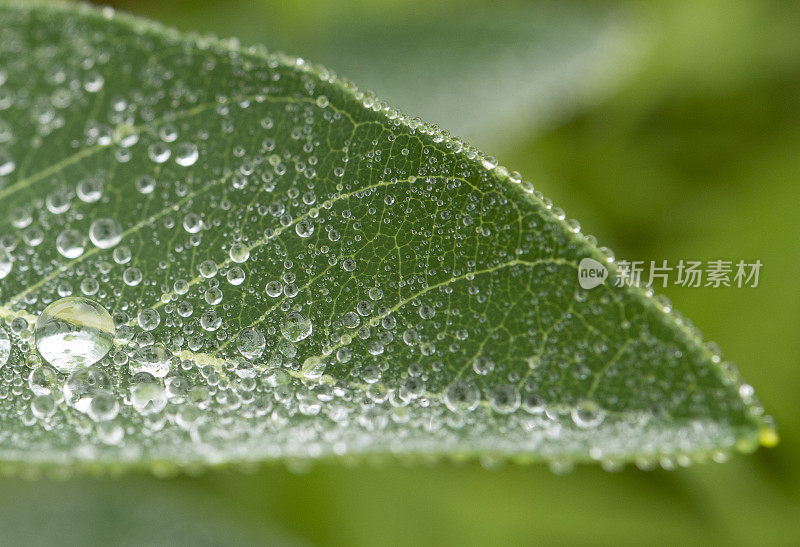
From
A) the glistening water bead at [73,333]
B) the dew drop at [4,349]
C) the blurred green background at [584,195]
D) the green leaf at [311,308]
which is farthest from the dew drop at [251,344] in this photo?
the blurred green background at [584,195]

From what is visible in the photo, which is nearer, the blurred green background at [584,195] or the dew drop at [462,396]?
the dew drop at [462,396]

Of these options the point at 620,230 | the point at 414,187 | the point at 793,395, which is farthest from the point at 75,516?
the point at 793,395

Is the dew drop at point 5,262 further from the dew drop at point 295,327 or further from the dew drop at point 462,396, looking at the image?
the dew drop at point 462,396

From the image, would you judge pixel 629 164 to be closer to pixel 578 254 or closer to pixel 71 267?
pixel 578 254

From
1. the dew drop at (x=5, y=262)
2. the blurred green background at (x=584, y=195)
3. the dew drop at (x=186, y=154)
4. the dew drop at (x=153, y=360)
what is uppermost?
the blurred green background at (x=584, y=195)

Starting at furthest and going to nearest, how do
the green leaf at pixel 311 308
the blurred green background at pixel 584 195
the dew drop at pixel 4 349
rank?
the blurred green background at pixel 584 195
the dew drop at pixel 4 349
the green leaf at pixel 311 308

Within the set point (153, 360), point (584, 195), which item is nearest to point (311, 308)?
point (153, 360)

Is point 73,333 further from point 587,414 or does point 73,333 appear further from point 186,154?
point 587,414

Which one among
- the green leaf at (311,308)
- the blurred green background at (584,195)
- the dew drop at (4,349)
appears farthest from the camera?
the blurred green background at (584,195)
